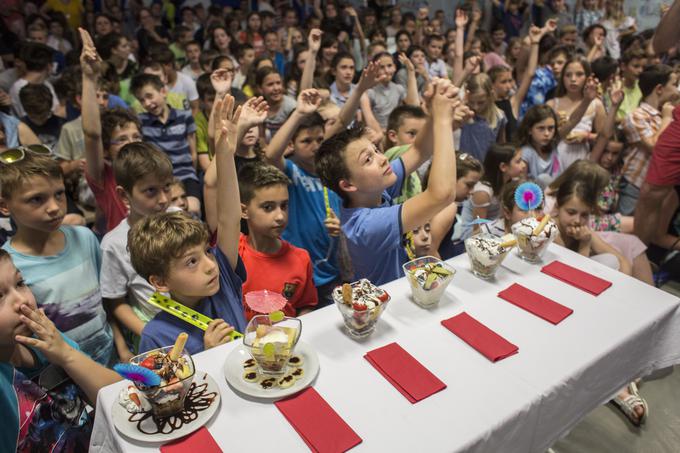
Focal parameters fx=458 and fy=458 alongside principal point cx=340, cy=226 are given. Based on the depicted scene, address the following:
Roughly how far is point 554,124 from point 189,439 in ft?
10.7

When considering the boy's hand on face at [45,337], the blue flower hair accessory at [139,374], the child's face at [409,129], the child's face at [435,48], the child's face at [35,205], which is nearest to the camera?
the blue flower hair accessory at [139,374]

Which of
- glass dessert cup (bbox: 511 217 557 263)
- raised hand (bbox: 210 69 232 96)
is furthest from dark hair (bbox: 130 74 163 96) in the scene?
glass dessert cup (bbox: 511 217 557 263)

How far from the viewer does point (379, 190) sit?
171 cm

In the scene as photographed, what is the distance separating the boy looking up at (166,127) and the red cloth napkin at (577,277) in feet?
7.72

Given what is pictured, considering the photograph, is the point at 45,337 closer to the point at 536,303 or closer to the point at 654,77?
the point at 536,303

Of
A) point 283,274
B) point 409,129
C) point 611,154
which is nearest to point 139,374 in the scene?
point 283,274

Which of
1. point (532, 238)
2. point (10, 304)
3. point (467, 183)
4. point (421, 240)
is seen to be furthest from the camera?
point (467, 183)

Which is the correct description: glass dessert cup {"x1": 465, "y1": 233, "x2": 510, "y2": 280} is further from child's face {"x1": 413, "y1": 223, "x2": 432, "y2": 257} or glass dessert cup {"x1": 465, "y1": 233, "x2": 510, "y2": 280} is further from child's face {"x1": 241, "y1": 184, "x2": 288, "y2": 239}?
child's face {"x1": 241, "y1": 184, "x2": 288, "y2": 239}

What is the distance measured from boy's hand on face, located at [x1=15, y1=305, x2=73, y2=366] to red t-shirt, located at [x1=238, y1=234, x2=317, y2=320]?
735 mm

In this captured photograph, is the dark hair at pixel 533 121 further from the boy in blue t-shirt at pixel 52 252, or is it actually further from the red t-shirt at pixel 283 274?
the boy in blue t-shirt at pixel 52 252

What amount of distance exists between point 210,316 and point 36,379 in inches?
20.5

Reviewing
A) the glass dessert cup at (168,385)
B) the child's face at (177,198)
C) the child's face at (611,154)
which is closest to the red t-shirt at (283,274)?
the child's face at (177,198)

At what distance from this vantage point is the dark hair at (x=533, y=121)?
331cm

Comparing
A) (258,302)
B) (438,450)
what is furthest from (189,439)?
(438,450)
